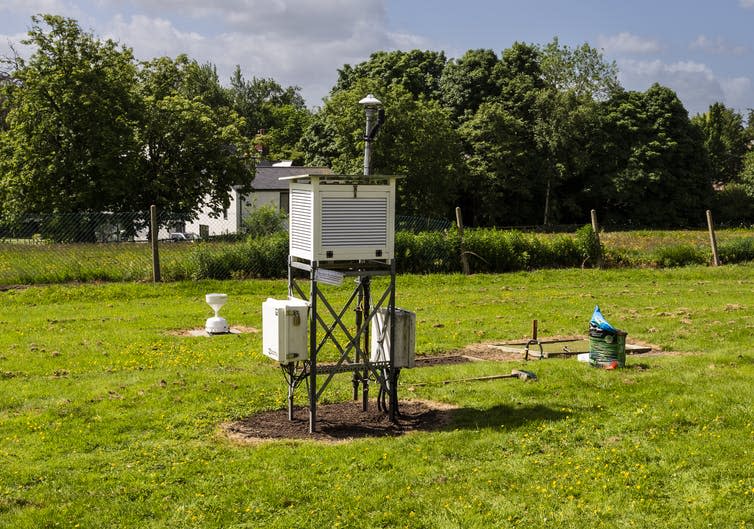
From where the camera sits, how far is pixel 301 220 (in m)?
9.72

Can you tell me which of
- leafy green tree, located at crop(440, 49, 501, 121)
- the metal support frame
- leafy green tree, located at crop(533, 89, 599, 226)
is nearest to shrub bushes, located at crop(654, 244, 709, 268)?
the metal support frame

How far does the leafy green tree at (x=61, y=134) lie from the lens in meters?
31.7

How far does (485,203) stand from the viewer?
54.3 meters

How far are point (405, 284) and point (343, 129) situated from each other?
84.2ft

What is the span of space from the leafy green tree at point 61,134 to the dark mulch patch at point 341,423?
24194mm

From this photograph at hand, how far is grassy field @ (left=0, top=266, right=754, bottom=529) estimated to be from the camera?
7262 mm

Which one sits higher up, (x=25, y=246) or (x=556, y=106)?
(x=556, y=106)

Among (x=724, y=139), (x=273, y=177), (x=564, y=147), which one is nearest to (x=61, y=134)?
(x=273, y=177)

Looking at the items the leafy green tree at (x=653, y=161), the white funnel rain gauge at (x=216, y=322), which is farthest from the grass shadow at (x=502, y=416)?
the leafy green tree at (x=653, y=161)

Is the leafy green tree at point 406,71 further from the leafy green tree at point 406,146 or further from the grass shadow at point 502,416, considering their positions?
the grass shadow at point 502,416

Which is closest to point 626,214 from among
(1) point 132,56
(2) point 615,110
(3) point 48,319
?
(2) point 615,110

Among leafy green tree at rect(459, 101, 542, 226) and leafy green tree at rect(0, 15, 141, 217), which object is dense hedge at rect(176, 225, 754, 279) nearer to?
leafy green tree at rect(0, 15, 141, 217)

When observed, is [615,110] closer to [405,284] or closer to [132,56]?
[132,56]

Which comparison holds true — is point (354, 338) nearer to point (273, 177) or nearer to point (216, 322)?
point (216, 322)
